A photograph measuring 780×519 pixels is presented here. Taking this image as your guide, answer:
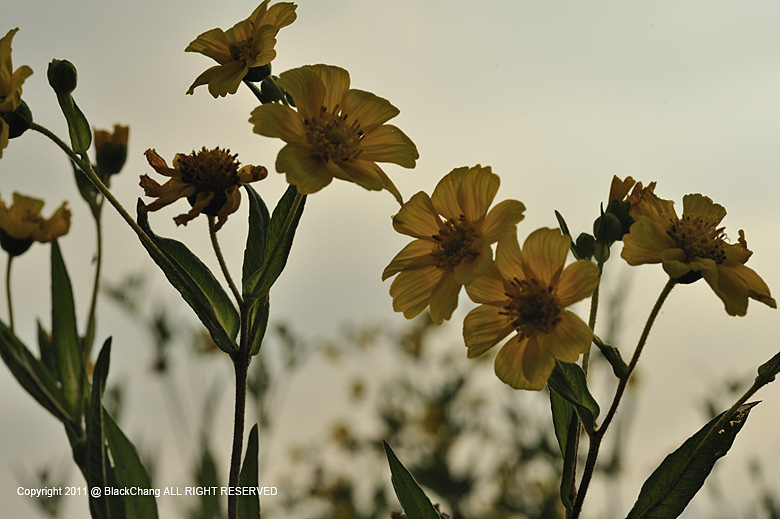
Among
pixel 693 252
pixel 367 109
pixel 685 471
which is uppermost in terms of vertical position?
pixel 367 109

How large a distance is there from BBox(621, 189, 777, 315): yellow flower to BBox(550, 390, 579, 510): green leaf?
91 millimetres

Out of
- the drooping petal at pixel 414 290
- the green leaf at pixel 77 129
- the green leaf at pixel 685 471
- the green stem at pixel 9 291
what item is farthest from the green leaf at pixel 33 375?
the green leaf at pixel 685 471

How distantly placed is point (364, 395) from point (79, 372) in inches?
54.3

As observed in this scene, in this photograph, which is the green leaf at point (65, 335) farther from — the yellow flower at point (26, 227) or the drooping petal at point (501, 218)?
the drooping petal at point (501, 218)

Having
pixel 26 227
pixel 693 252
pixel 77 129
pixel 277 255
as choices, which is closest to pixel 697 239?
pixel 693 252

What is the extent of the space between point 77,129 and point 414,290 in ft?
0.70

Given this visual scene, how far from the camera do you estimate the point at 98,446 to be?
456 millimetres

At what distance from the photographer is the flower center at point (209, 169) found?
1.40ft

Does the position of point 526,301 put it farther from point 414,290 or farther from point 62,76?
point 62,76

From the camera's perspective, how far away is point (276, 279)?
400 mm

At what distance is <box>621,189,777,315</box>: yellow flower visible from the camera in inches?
14.8

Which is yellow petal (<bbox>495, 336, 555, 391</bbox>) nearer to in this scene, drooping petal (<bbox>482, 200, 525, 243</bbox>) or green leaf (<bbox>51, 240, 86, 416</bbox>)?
drooping petal (<bbox>482, 200, 525, 243</bbox>)

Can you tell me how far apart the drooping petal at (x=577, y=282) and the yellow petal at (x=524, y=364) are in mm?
27

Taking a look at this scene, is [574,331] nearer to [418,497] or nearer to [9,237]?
[418,497]
